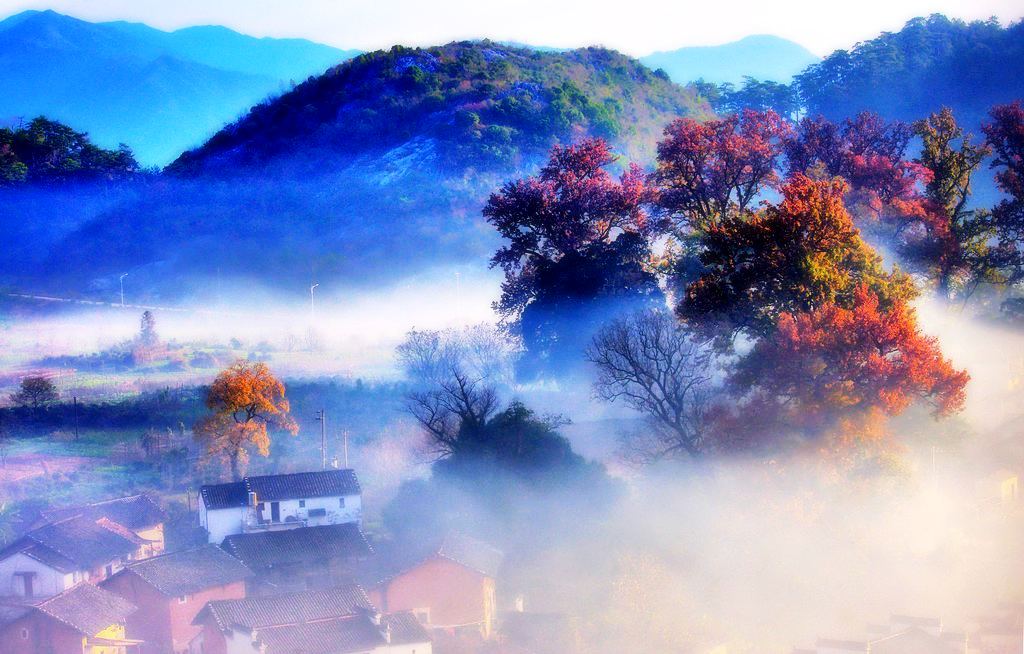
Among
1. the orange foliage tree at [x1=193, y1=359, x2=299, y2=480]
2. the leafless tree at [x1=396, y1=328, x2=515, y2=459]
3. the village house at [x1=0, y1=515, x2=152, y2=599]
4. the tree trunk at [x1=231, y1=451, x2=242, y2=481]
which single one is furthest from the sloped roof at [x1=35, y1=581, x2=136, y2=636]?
the leafless tree at [x1=396, y1=328, x2=515, y2=459]

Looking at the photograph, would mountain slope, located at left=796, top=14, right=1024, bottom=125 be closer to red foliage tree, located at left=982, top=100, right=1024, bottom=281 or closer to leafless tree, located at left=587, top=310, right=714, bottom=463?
red foliage tree, located at left=982, top=100, right=1024, bottom=281

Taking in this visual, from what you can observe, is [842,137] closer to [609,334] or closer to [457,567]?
[609,334]

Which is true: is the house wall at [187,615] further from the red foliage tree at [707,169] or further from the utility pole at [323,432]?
the red foliage tree at [707,169]

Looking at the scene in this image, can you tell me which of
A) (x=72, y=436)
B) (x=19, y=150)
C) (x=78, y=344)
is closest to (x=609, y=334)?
(x=72, y=436)

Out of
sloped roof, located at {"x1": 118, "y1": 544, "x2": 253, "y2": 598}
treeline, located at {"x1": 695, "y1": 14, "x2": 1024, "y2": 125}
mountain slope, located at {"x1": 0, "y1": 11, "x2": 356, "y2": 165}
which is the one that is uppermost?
mountain slope, located at {"x1": 0, "y1": 11, "x2": 356, "y2": 165}

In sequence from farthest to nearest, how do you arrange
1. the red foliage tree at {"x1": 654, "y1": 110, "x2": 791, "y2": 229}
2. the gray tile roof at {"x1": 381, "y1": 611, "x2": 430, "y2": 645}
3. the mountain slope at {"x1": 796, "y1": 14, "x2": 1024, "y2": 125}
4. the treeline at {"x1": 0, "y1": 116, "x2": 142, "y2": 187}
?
the mountain slope at {"x1": 796, "y1": 14, "x2": 1024, "y2": 125}, the treeline at {"x1": 0, "y1": 116, "x2": 142, "y2": 187}, the red foliage tree at {"x1": 654, "y1": 110, "x2": 791, "y2": 229}, the gray tile roof at {"x1": 381, "y1": 611, "x2": 430, "y2": 645}

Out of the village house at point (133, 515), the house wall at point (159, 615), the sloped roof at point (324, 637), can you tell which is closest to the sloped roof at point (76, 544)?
the village house at point (133, 515)
